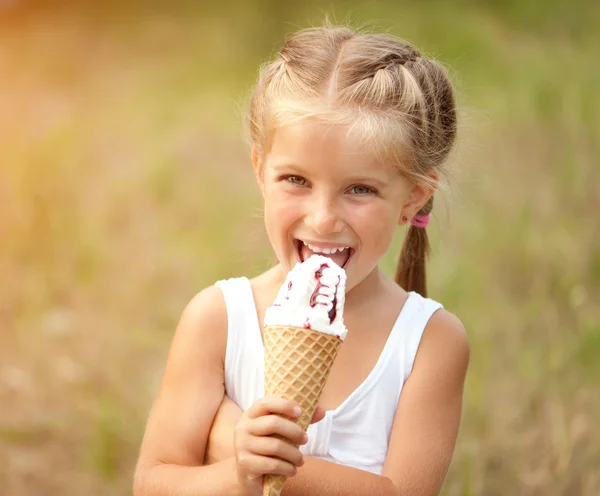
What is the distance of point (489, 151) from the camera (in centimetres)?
587

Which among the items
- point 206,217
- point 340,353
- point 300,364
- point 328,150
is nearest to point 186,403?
point 340,353

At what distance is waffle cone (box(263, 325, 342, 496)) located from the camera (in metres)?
2.14

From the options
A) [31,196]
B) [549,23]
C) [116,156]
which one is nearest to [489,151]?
[549,23]

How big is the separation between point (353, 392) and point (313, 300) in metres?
0.45

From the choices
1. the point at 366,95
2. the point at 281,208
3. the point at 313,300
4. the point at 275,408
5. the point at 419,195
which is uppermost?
the point at 366,95

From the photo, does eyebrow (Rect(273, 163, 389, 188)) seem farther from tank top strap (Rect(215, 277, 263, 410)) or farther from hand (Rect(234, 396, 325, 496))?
hand (Rect(234, 396, 325, 496))

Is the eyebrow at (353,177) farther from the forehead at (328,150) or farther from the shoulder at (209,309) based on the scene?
the shoulder at (209,309)

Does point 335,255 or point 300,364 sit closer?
point 300,364

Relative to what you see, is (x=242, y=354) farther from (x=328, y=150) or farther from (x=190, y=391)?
(x=328, y=150)

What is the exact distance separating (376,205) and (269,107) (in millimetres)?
373

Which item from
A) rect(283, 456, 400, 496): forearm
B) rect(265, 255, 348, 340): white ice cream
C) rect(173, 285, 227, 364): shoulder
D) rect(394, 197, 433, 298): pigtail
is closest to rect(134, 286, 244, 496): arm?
rect(173, 285, 227, 364): shoulder

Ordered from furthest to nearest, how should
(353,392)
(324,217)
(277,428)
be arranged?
(353,392) → (324,217) → (277,428)

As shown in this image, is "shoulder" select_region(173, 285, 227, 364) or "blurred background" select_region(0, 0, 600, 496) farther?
"blurred background" select_region(0, 0, 600, 496)

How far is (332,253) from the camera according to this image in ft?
8.01
